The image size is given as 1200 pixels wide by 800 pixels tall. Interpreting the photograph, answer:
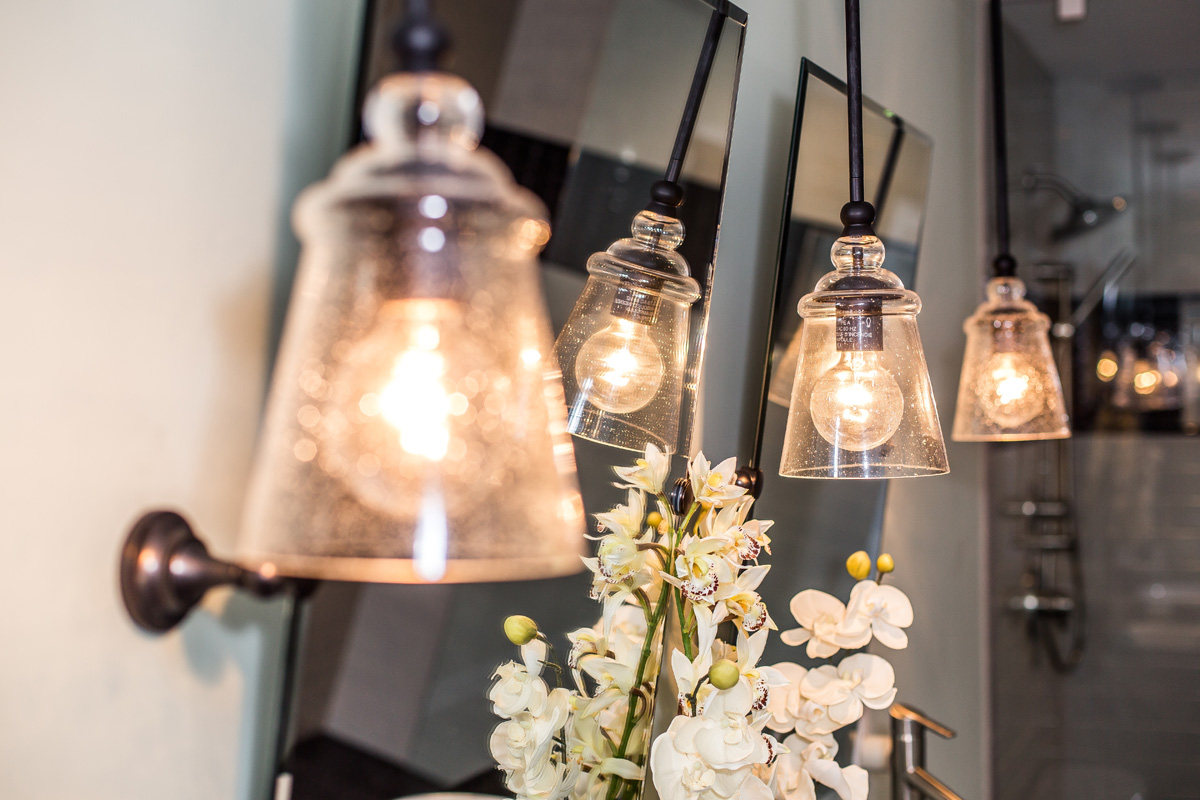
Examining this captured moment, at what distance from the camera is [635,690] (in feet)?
2.41

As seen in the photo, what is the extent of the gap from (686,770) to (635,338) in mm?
355

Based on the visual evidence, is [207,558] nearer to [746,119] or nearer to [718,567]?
[718,567]

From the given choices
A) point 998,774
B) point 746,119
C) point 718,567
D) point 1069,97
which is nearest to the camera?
point 718,567

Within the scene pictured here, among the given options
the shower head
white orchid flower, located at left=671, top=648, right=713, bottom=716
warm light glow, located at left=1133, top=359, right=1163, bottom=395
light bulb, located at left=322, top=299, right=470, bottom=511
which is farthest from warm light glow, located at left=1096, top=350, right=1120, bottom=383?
light bulb, located at left=322, top=299, right=470, bottom=511

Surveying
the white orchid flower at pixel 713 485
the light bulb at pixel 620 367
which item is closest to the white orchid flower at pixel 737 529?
the white orchid flower at pixel 713 485

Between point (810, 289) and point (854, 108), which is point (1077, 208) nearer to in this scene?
point (810, 289)

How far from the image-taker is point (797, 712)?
0.89 m

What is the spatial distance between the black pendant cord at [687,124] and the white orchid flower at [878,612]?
46 cm

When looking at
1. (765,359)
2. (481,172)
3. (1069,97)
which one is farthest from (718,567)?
(1069,97)

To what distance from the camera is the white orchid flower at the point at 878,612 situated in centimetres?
90

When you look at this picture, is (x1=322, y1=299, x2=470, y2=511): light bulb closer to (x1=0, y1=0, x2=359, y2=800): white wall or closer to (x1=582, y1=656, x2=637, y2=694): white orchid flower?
(x1=0, y1=0, x2=359, y2=800): white wall

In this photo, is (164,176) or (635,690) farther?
(635,690)

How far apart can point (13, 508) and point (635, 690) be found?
50 centimetres

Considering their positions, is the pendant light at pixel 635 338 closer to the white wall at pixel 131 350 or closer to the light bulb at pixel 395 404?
the white wall at pixel 131 350
